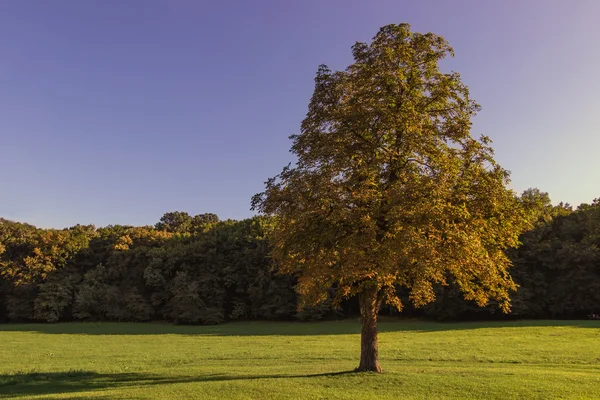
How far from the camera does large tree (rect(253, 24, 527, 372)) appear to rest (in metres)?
14.0

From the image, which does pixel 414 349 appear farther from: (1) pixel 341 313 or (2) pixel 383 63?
(1) pixel 341 313

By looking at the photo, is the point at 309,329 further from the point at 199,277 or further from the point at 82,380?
the point at 82,380

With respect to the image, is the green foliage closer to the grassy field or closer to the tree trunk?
the tree trunk

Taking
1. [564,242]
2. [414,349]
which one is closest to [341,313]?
[564,242]

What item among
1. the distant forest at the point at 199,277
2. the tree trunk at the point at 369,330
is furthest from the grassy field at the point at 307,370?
the distant forest at the point at 199,277

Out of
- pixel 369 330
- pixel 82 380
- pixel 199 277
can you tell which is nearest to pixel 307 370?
pixel 369 330

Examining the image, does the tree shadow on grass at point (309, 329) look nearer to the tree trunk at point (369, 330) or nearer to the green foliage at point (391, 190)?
the tree trunk at point (369, 330)

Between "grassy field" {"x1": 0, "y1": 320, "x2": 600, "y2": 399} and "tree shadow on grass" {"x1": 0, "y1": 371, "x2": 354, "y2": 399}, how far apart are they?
41mm

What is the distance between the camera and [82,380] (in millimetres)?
18375

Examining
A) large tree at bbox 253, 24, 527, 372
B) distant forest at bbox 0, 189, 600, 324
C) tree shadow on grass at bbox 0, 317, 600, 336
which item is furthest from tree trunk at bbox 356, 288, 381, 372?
distant forest at bbox 0, 189, 600, 324

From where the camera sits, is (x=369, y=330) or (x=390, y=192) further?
(x=369, y=330)

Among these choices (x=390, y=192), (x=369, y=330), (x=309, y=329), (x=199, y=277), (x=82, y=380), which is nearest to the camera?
(x=390, y=192)

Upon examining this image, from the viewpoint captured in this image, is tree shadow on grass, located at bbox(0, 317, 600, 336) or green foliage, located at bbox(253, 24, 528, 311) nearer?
green foliage, located at bbox(253, 24, 528, 311)

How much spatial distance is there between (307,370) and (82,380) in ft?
31.8
